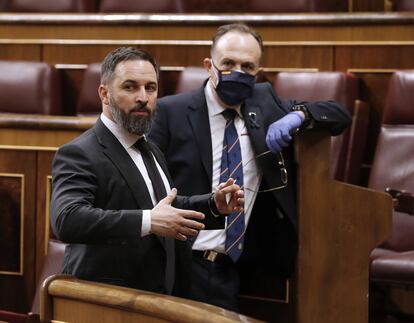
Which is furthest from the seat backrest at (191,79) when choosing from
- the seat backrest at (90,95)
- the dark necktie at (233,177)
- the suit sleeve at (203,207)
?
the suit sleeve at (203,207)

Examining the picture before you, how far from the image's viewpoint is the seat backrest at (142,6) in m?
1.14

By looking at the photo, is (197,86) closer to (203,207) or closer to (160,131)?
(160,131)

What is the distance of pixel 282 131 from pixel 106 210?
0.61ft

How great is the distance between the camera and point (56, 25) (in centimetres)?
109

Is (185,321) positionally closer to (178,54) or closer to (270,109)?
(270,109)

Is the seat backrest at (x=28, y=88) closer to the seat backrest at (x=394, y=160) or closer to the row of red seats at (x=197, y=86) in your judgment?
the row of red seats at (x=197, y=86)

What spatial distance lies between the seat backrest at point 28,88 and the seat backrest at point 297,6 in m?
0.27

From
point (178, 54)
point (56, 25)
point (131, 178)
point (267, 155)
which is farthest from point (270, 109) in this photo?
point (56, 25)

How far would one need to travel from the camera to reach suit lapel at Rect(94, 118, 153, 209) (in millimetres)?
560

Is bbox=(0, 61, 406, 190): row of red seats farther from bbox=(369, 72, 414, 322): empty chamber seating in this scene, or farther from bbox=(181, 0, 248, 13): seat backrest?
bbox=(181, 0, 248, 13): seat backrest

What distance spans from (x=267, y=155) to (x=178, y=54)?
0.35 meters

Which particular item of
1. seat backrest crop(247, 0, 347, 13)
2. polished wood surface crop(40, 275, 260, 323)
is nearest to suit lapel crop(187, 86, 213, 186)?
polished wood surface crop(40, 275, 260, 323)

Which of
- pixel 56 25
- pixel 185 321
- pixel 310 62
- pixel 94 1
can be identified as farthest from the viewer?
pixel 94 1

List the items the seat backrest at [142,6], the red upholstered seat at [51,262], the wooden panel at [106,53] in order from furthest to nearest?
the seat backrest at [142,6], the wooden panel at [106,53], the red upholstered seat at [51,262]
